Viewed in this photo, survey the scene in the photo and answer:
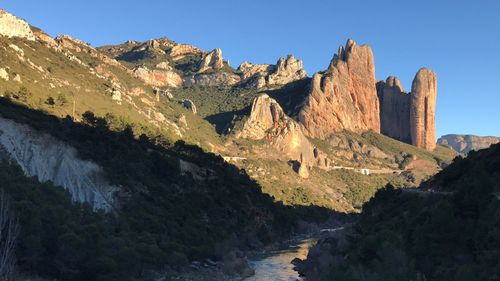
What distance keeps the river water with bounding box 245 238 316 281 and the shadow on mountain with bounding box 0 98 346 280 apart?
4.88 meters

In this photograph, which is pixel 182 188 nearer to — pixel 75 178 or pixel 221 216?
pixel 221 216

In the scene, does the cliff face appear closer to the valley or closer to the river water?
the valley

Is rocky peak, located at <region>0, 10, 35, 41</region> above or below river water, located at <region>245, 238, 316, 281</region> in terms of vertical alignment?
above

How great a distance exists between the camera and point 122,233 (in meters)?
60.1

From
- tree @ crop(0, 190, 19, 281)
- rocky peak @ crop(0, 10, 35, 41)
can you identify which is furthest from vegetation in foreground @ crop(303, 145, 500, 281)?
rocky peak @ crop(0, 10, 35, 41)

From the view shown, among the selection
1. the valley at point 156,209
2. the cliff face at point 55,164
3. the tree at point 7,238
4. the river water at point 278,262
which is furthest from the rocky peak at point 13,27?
the tree at point 7,238

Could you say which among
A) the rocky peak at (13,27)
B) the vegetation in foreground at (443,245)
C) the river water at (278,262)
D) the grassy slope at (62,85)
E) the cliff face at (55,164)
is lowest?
the river water at (278,262)

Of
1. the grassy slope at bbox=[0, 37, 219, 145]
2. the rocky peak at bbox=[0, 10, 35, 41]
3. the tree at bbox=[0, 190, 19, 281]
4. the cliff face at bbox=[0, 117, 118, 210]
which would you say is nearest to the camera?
the tree at bbox=[0, 190, 19, 281]

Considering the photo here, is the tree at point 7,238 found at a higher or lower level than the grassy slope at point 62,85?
lower

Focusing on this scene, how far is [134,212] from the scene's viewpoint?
234ft

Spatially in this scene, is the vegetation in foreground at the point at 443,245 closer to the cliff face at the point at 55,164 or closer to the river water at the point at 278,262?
the river water at the point at 278,262

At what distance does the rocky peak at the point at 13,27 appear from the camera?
436ft

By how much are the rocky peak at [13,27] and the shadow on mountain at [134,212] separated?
5105 centimetres

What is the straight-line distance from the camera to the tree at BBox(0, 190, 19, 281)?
3817 cm
